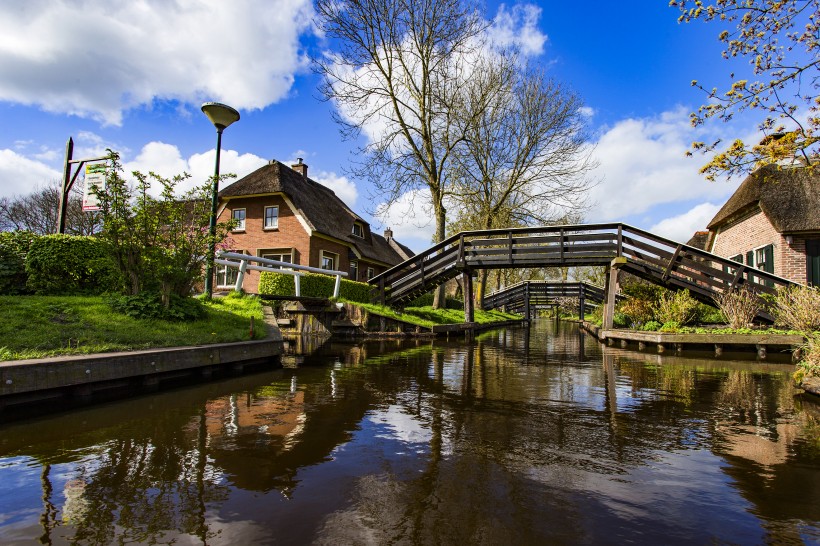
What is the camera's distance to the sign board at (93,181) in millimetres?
8680

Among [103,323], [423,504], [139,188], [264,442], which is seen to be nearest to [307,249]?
[139,188]

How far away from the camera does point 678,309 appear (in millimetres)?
14438

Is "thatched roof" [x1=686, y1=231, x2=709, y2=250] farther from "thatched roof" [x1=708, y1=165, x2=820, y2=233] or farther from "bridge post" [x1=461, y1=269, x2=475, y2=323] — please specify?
"bridge post" [x1=461, y1=269, x2=475, y2=323]

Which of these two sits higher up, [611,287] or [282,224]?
[282,224]

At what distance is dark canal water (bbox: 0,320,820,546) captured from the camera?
268 centimetres

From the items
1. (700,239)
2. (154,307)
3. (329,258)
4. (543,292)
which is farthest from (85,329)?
(543,292)

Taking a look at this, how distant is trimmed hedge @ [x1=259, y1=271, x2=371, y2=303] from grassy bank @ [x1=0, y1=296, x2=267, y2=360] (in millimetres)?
6663

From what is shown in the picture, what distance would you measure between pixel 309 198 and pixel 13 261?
18.2 m

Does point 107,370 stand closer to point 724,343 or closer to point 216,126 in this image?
point 216,126

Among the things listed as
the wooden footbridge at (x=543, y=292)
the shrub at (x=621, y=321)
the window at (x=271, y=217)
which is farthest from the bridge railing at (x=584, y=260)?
the wooden footbridge at (x=543, y=292)

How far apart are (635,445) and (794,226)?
1643 centimetres

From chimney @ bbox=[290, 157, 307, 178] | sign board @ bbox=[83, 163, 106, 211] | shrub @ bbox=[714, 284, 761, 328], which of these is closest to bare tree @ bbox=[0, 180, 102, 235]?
chimney @ bbox=[290, 157, 307, 178]

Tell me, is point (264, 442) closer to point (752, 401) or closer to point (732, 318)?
point (752, 401)

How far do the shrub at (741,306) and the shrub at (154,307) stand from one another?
14.2m
